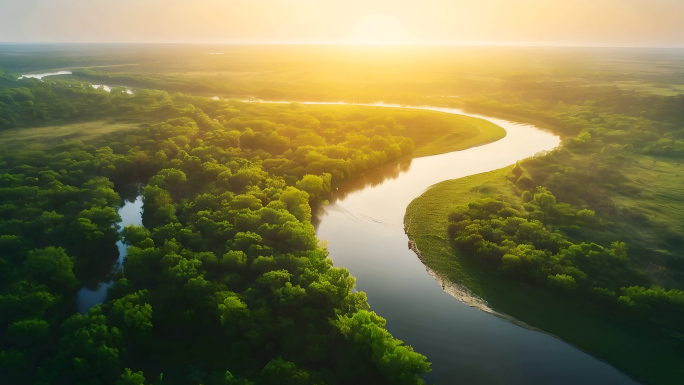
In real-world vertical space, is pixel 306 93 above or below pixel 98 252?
above

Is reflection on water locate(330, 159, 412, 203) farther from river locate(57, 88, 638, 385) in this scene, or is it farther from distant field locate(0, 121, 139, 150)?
distant field locate(0, 121, 139, 150)

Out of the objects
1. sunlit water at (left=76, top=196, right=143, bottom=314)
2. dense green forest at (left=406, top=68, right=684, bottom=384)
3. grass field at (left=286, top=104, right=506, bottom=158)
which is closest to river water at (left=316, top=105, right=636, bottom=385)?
dense green forest at (left=406, top=68, right=684, bottom=384)

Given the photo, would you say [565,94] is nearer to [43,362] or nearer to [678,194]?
[678,194]

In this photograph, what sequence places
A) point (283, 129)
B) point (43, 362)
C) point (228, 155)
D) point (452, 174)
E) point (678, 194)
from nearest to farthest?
point (43, 362) → point (678, 194) → point (228, 155) → point (452, 174) → point (283, 129)

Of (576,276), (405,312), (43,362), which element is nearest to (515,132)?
(576,276)

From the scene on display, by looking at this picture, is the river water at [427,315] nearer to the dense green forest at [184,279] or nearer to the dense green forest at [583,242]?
the dense green forest at [583,242]

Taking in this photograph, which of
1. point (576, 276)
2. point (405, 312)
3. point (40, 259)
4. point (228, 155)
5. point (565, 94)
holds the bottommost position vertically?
point (405, 312)

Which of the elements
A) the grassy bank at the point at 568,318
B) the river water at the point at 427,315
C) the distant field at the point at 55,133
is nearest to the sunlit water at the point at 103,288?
the river water at the point at 427,315

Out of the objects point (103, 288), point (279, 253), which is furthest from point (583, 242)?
point (103, 288)
